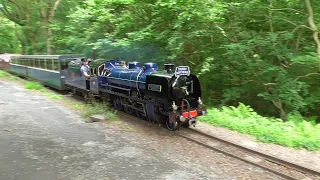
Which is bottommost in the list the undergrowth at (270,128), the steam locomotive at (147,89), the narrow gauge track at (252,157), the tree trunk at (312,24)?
the narrow gauge track at (252,157)

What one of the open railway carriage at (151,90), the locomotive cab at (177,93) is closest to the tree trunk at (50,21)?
the open railway carriage at (151,90)

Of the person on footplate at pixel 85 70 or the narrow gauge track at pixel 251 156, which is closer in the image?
the narrow gauge track at pixel 251 156

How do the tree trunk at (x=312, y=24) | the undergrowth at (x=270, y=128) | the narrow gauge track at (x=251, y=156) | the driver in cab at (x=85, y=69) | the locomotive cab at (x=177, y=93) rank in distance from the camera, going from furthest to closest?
the driver in cab at (x=85, y=69)
the tree trunk at (x=312, y=24)
the locomotive cab at (x=177, y=93)
the undergrowth at (x=270, y=128)
the narrow gauge track at (x=251, y=156)

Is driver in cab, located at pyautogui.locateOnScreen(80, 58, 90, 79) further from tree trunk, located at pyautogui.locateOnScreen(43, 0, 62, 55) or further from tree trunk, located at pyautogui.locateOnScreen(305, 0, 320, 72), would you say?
tree trunk, located at pyautogui.locateOnScreen(43, 0, 62, 55)

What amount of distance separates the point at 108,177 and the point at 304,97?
333 inches

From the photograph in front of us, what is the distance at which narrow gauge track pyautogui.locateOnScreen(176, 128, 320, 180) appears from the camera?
18.4 ft

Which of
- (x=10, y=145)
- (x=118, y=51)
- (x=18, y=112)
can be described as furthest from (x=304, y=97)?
(x=18, y=112)

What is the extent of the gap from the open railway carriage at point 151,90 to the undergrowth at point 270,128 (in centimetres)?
103

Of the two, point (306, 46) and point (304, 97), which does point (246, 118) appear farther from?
point (306, 46)

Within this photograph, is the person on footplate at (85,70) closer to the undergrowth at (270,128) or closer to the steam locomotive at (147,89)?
the steam locomotive at (147,89)

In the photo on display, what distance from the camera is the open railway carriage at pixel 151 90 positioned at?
817 cm

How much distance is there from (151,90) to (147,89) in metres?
0.23

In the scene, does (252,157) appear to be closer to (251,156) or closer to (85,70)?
(251,156)

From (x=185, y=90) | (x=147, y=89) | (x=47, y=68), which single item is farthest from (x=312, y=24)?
(x=47, y=68)
